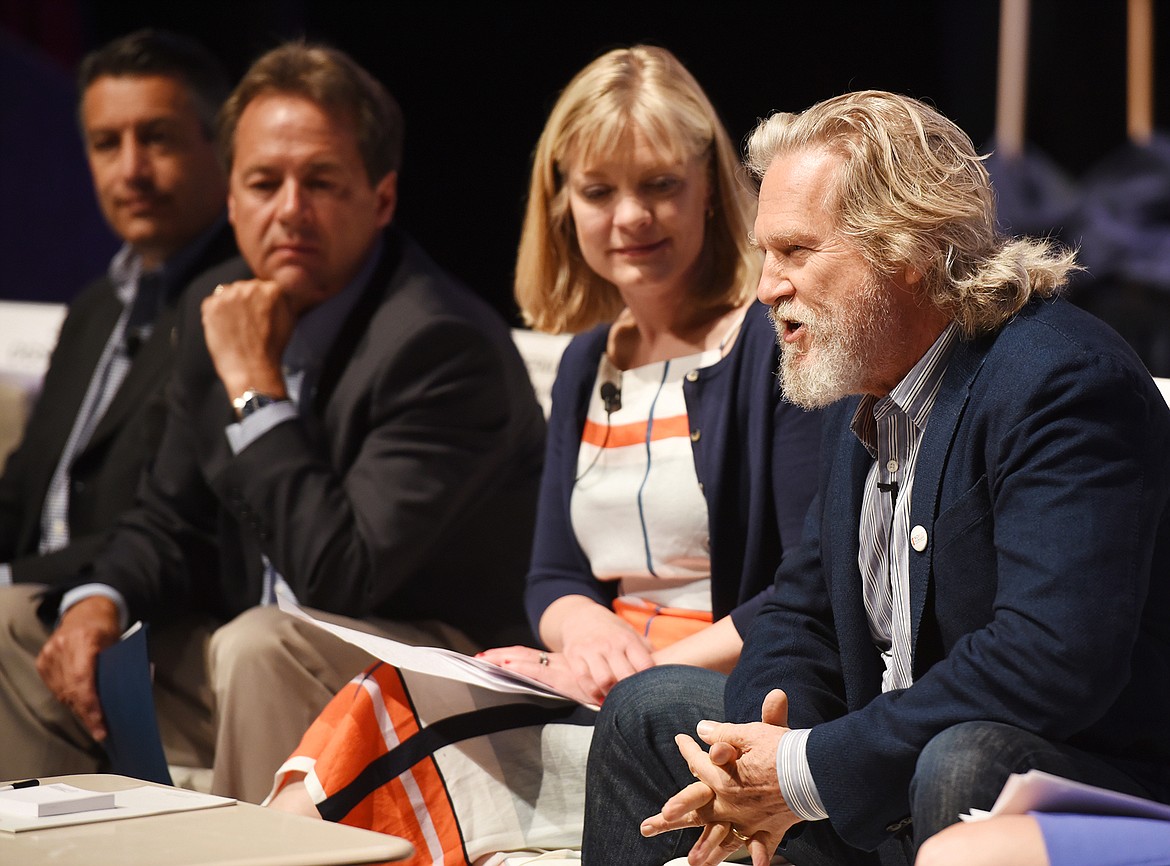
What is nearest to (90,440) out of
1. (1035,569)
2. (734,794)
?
(734,794)

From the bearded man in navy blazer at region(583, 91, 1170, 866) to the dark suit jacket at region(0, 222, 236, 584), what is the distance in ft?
5.79

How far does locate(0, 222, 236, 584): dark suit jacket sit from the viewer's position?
3.36 m

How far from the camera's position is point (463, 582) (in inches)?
115

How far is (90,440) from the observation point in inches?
137

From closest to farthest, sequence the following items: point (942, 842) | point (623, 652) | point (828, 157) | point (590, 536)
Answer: point (942, 842) → point (828, 157) → point (623, 652) → point (590, 536)

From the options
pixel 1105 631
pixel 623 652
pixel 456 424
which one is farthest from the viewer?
pixel 456 424

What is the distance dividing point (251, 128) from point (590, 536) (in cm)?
121

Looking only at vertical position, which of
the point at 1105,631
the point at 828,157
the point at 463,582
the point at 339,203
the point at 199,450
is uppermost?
the point at 828,157

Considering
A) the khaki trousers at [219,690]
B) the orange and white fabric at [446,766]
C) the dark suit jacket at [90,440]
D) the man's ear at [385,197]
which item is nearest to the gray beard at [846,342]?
the orange and white fabric at [446,766]

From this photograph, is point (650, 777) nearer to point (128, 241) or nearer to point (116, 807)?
point (116, 807)

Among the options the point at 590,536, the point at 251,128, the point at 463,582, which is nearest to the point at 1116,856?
the point at 590,536

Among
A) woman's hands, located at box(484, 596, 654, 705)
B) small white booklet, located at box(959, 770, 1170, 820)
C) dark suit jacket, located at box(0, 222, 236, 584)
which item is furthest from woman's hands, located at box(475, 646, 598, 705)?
dark suit jacket, located at box(0, 222, 236, 584)

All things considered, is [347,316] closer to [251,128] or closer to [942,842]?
[251,128]

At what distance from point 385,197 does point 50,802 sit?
5.49 ft
